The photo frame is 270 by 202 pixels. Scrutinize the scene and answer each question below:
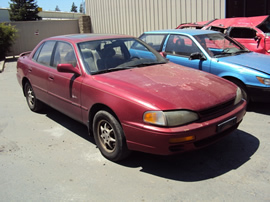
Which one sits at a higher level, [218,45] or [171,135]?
[218,45]

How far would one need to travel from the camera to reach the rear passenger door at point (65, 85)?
159 inches

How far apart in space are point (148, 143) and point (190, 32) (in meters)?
4.05

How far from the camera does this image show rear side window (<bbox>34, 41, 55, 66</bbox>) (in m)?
5.01

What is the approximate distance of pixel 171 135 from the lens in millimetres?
2910

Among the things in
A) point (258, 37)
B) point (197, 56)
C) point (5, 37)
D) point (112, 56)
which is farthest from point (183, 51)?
point (5, 37)

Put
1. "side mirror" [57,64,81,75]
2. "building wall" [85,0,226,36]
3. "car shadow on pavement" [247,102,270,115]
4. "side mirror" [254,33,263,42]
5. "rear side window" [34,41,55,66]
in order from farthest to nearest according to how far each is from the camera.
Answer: "building wall" [85,0,226,36] < "side mirror" [254,33,263,42] < "car shadow on pavement" [247,102,270,115] < "rear side window" [34,41,55,66] < "side mirror" [57,64,81,75]

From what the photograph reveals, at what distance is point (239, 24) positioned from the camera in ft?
26.2

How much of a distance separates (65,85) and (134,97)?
152 centimetres

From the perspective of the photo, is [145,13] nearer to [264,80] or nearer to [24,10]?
[264,80]

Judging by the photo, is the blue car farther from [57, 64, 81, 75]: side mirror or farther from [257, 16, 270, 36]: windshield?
[257, 16, 270, 36]: windshield

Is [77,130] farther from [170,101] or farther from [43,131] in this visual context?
[170,101]

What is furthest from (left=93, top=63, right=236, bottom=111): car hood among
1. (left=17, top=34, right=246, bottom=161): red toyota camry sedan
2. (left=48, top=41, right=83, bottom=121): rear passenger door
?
(left=48, top=41, right=83, bottom=121): rear passenger door

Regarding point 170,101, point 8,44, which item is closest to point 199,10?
point 170,101

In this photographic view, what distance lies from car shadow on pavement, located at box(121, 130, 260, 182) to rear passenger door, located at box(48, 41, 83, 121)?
1.19 meters
